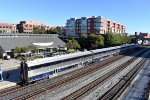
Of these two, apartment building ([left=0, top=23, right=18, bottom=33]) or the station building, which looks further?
apartment building ([left=0, top=23, right=18, bottom=33])

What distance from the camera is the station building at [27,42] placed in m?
66.2

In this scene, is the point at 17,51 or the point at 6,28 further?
the point at 6,28

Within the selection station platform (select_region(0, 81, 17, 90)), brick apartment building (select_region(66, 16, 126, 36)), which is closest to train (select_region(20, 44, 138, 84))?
station platform (select_region(0, 81, 17, 90))

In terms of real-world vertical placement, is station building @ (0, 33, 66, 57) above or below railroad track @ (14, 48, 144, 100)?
above

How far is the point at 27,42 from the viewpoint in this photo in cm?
7738

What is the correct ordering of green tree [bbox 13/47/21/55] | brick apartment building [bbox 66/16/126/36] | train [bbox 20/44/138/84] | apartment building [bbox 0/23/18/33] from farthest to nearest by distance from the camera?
brick apartment building [bbox 66/16/126/36] → apartment building [bbox 0/23/18/33] → green tree [bbox 13/47/21/55] → train [bbox 20/44/138/84]

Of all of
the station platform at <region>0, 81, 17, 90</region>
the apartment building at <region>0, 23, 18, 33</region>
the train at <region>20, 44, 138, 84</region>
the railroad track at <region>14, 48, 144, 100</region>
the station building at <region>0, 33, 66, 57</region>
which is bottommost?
the railroad track at <region>14, 48, 144, 100</region>

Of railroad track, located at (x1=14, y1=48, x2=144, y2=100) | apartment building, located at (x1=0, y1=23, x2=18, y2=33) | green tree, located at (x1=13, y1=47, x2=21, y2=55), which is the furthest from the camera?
apartment building, located at (x1=0, y1=23, x2=18, y2=33)

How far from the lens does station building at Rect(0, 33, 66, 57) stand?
66.2 m

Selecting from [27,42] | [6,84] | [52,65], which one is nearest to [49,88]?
[52,65]

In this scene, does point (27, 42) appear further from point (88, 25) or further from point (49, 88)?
point (88, 25)

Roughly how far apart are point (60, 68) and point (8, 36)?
40.0m

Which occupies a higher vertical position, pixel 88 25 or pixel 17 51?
pixel 88 25

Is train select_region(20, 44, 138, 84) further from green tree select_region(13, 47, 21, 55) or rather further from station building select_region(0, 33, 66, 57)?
station building select_region(0, 33, 66, 57)
